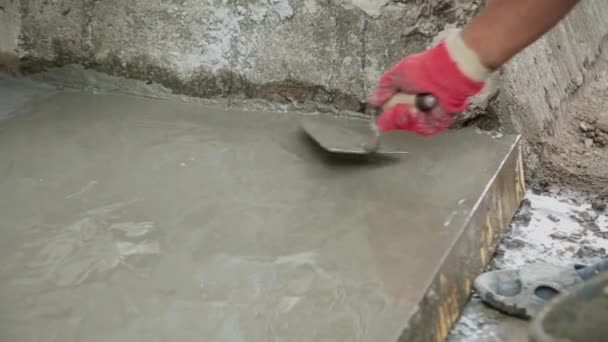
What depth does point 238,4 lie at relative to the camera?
2488mm

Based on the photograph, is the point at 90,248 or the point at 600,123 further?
the point at 600,123

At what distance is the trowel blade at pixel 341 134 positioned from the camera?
6.83 feet

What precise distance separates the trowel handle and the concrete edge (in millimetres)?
320

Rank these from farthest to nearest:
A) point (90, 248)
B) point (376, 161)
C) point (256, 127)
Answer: point (256, 127) → point (376, 161) → point (90, 248)

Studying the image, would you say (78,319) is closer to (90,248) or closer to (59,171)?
(90,248)

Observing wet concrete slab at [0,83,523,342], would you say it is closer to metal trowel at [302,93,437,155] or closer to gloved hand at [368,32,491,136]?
metal trowel at [302,93,437,155]

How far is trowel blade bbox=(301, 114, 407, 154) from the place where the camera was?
82.0 inches

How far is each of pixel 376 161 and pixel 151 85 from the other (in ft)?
3.23

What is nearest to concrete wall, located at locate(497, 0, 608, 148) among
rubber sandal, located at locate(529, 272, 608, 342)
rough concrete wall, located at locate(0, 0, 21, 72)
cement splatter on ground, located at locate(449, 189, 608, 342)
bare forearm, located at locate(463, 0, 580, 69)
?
cement splatter on ground, located at locate(449, 189, 608, 342)

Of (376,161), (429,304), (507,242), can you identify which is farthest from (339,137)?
(429,304)

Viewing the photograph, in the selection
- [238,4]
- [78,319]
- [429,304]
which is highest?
[238,4]

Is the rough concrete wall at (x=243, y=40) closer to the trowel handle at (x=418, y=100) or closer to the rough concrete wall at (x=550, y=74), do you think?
the rough concrete wall at (x=550, y=74)

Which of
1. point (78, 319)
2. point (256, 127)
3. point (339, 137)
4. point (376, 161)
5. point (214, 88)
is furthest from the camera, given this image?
point (214, 88)

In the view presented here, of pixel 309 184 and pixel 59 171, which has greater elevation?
pixel 309 184
